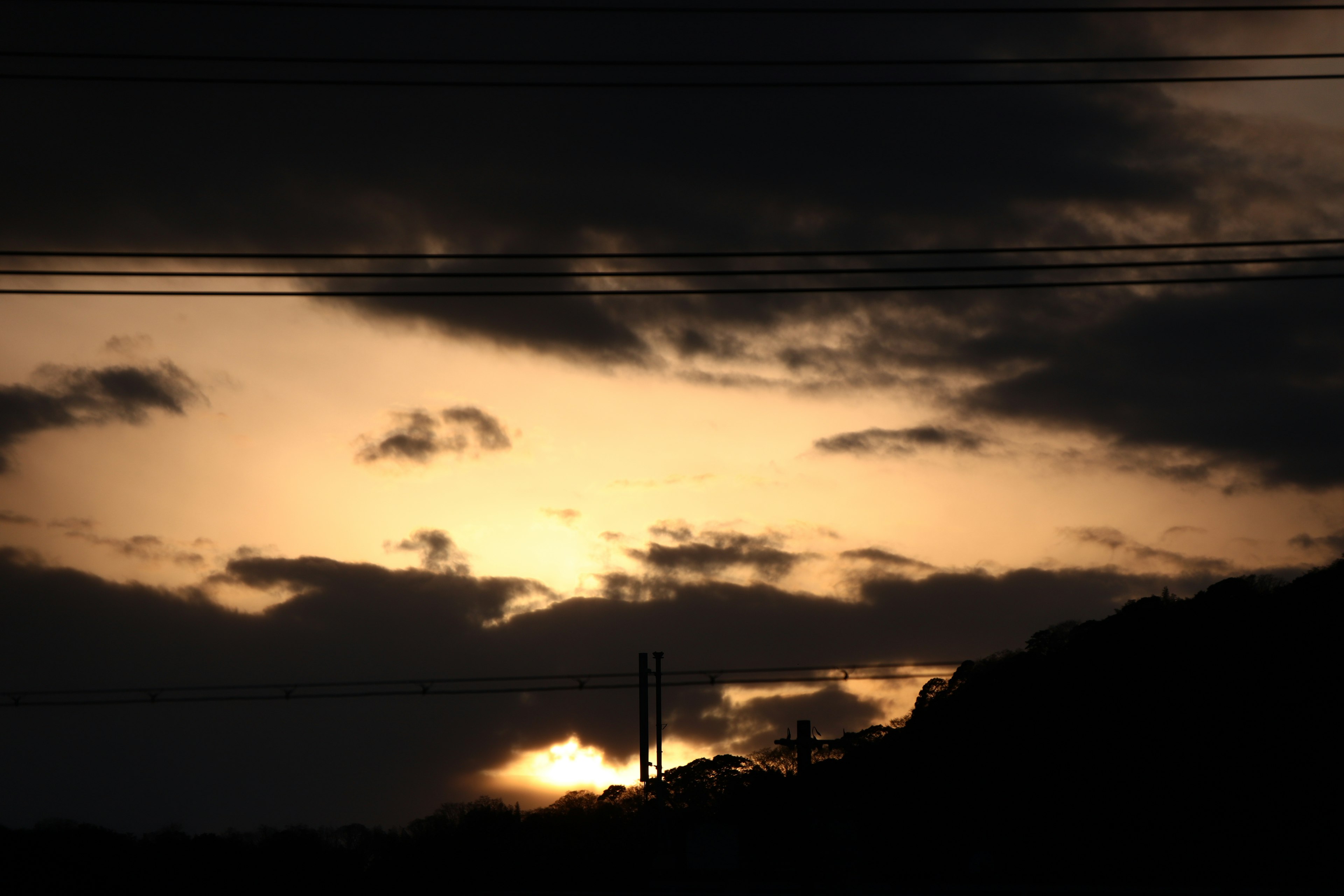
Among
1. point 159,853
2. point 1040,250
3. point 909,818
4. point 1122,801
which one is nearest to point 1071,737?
point 1122,801

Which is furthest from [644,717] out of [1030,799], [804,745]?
[1030,799]

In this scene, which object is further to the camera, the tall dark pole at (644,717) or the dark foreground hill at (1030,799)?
the dark foreground hill at (1030,799)

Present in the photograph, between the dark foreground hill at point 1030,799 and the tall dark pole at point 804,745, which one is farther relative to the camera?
the dark foreground hill at point 1030,799

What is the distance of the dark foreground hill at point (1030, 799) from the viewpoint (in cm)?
8750

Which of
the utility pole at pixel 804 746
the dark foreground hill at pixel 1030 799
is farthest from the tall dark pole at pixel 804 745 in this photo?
the dark foreground hill at pixel 1030 799

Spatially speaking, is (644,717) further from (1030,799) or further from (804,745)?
(1030,799)

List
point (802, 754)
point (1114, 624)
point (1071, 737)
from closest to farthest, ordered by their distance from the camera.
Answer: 1. point (802, 754)
2. point (1071, 737)
3. point (1114, 624)

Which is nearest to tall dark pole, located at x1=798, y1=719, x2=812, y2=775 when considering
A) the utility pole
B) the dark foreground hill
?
the utility pole

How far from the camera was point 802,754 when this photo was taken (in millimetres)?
36938

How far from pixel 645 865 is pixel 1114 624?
70.9 metres

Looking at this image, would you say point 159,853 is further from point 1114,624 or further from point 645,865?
point 1114,624

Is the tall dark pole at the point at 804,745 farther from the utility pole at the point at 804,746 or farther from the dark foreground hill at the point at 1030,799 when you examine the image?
the dark foreground hill at the point at 1030,799

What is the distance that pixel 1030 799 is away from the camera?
357 feet

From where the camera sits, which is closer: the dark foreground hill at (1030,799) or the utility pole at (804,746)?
the utility pole at (804,746)
